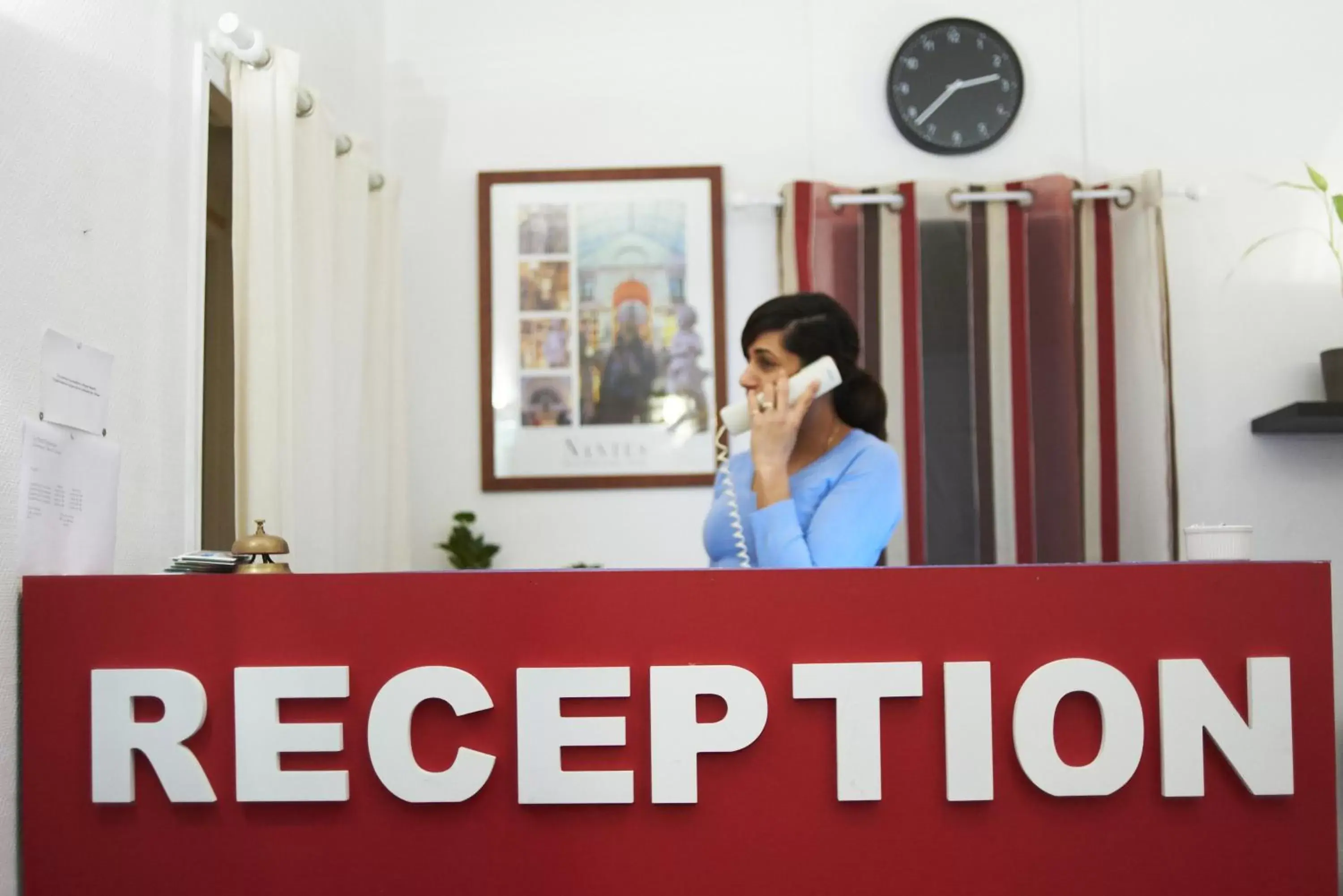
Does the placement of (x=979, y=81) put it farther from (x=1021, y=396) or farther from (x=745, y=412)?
(x=745, y=412)

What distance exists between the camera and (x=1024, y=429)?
3.35 meters

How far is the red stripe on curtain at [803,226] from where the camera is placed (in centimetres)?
340

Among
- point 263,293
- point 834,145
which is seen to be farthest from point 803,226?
point 263,293

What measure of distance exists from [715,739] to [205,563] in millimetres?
705

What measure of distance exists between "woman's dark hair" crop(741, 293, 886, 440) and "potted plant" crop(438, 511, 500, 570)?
1299mm

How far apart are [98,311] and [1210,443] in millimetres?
2802

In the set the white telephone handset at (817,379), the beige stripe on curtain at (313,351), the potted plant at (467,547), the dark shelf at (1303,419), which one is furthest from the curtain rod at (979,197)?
the white telephone handset at (817,379)

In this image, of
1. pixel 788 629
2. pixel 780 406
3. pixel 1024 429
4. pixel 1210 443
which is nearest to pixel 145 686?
pixel 788 629

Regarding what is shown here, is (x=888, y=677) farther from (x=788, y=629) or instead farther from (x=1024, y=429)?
(x=1024, y=429)

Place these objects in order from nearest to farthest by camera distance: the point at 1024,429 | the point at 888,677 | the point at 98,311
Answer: the point at 888,677
the point at 98,311
the point at 1024,429

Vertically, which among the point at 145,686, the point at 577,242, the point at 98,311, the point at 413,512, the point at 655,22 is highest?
the point at 655,22

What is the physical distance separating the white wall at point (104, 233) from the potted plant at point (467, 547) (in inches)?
49.5

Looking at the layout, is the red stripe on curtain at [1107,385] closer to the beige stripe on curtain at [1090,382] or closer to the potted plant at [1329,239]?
the beige stripe on curtain at [1090,382]

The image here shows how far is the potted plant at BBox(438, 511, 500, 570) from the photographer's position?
333 cm
